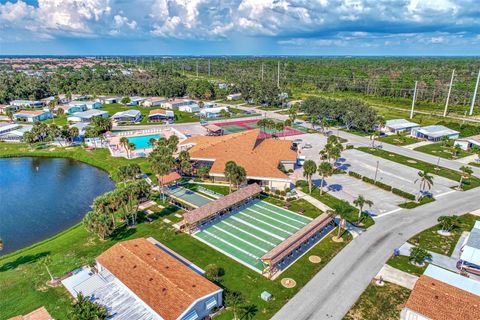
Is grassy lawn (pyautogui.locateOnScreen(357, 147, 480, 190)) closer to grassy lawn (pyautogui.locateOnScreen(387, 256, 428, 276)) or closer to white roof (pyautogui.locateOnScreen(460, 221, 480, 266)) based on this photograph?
white roof (pyautogui.locateOnScreen(460, 221, 480, 266))

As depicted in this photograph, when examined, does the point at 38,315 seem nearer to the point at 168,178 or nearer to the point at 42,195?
the point at 168,178

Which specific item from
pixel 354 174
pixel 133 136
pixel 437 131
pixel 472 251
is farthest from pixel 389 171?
pixel 133 136

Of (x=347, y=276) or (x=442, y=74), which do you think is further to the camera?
(x=442, y=74)

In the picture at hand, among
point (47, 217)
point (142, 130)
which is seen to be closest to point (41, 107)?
point (142, 130)

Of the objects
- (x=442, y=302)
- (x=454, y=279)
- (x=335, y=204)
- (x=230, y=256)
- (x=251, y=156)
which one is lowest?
(x=230, y=256)

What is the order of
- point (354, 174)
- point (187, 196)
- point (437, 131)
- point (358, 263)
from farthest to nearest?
point (437, 131) < point (354, 174) < point (187, 196) < point (358, 263)

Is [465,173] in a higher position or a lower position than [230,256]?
higher

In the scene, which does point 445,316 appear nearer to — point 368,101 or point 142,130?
point 142,130
